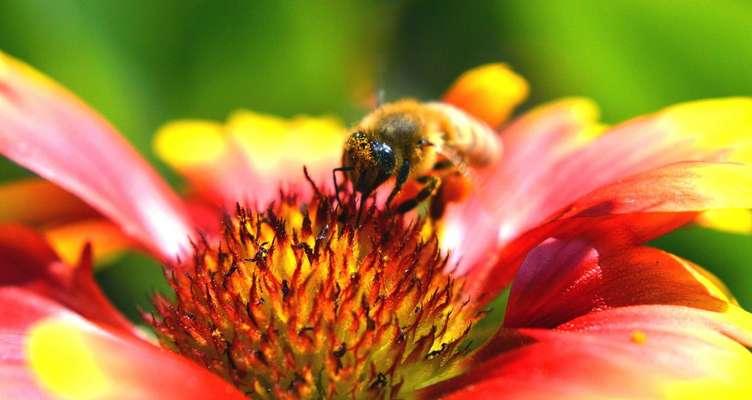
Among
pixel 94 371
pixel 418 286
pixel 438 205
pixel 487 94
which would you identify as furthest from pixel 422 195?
pixel 94 371

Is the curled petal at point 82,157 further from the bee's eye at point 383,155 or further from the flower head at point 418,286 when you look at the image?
the bee's eye at point 383,155

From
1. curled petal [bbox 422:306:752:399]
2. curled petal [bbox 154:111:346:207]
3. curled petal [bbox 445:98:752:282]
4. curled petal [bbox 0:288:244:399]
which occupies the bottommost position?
curled petal [bbox 422:306:752:399]

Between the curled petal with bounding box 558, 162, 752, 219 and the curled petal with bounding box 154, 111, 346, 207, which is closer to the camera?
the curled petal with bounding box 558, 162, 752, 219

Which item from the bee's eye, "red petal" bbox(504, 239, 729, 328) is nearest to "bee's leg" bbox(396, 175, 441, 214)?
the bee's eye

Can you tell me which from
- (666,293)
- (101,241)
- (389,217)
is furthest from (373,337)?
(101,241)

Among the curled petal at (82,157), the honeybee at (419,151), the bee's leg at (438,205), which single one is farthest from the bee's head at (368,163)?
the curled petal at (82,157)

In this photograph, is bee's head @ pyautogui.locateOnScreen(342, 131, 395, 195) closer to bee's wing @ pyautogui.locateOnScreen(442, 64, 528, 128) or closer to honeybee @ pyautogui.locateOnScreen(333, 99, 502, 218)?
honeybee @ pyautogui.locateOnScreen(333, 99, 502, 218)
